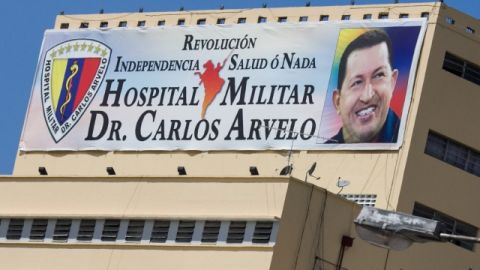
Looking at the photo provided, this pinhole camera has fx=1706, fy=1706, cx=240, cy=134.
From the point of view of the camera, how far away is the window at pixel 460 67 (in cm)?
5681

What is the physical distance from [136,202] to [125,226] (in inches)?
34.6

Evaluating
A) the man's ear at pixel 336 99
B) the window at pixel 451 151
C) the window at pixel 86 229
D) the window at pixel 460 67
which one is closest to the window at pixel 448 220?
the window at pixel 451 151

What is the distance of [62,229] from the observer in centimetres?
5591

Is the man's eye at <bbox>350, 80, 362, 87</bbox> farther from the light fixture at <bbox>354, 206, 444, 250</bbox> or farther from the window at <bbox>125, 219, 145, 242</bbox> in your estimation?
the light fixture at <bbox>354, 206, 444, 250</bbox>

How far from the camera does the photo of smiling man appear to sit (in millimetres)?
56719

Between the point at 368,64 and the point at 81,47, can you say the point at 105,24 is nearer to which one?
the point at 81,47

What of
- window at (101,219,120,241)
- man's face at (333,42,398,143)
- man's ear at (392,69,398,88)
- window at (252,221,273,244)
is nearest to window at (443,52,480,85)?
man's ear at (392,69,398,88)

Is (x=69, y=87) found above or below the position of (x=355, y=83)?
below

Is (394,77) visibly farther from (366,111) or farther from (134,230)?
(134,230)

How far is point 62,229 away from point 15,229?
201cm

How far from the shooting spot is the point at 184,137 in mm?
61000

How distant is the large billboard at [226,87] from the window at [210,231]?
21.5 feet

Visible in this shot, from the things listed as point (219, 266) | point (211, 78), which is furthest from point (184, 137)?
point (219, 266)

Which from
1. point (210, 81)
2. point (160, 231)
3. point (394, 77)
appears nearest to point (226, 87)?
point (210, 81)
